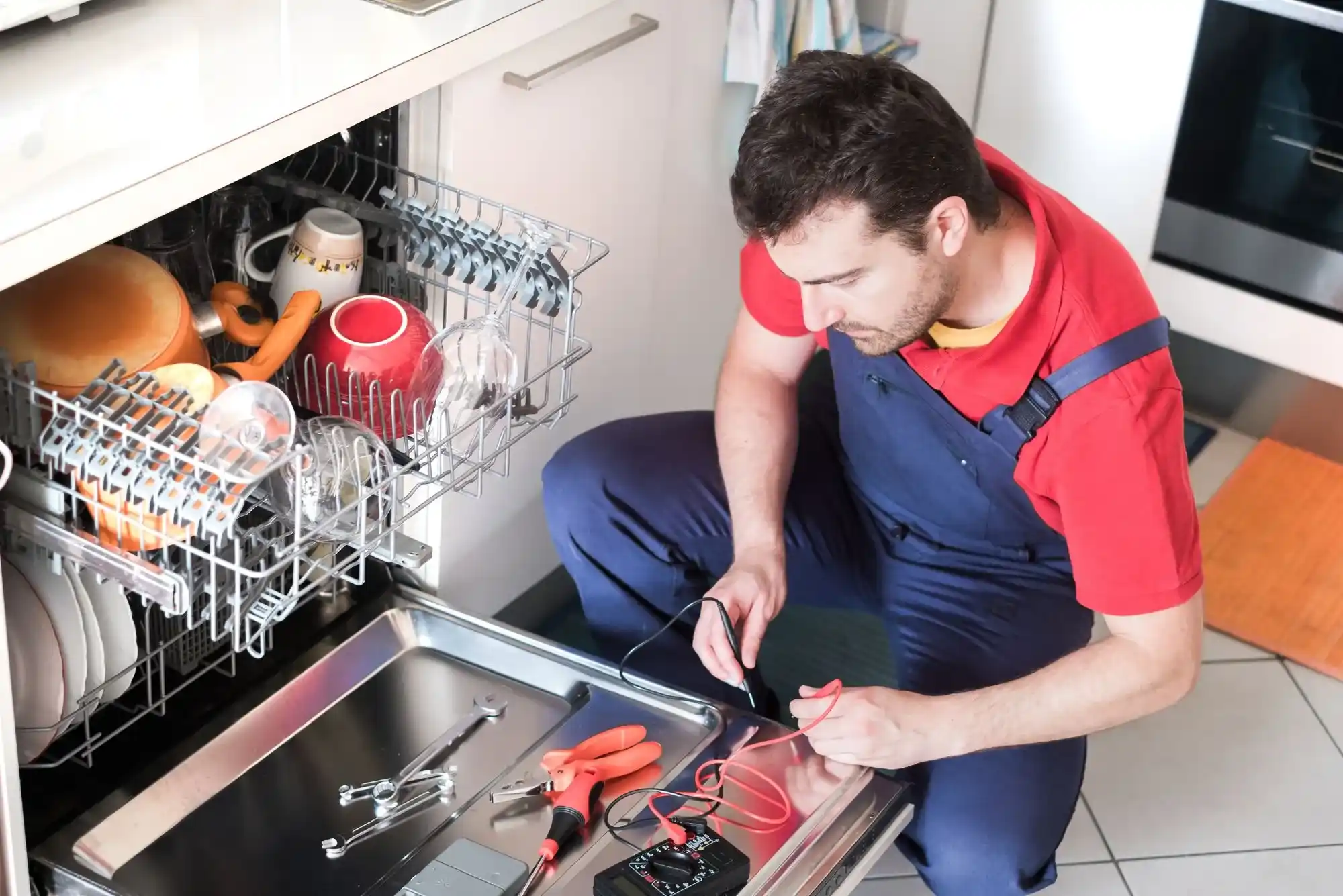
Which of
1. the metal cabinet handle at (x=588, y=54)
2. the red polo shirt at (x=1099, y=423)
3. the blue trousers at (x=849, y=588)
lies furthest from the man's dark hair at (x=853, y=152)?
the blue trousers at (x=849, y=588)

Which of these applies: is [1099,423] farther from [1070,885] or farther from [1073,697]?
[1070,885]

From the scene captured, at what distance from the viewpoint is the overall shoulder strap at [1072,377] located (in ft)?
4.47

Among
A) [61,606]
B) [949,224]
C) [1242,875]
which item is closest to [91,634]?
[61,606]

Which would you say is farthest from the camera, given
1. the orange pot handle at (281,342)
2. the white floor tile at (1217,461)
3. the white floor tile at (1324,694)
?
the white floor tile at (1217,461)

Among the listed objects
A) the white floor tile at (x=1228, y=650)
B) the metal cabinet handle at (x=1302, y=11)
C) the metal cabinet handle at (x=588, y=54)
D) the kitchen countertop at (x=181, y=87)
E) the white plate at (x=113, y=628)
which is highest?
the kitchen countertop at (x=181, y=87)

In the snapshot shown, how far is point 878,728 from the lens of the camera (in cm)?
137

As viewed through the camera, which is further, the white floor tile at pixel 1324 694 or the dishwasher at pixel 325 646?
the white floor tile at pixel 1324 694

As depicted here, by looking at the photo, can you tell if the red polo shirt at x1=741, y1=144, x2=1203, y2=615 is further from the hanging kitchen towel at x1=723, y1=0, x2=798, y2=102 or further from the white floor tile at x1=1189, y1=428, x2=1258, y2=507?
the white floor tile at x1=1189, y1=428, x2=1258, y2=507

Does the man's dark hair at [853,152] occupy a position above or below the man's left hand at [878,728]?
above

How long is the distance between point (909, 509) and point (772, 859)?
501 millimetres

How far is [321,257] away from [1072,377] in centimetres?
66

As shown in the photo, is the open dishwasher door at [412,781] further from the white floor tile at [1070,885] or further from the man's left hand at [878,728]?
the white floor tile at [1070,885]

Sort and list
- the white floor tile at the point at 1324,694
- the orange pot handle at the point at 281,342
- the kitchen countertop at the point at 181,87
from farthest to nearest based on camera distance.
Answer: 1. the white floor tile at the point at 1324,694
2. the orange pot handle at the point at 281,342
3. the kitchen countertop at the point at 181,87

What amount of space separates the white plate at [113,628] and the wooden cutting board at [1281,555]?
1447 millimetres
